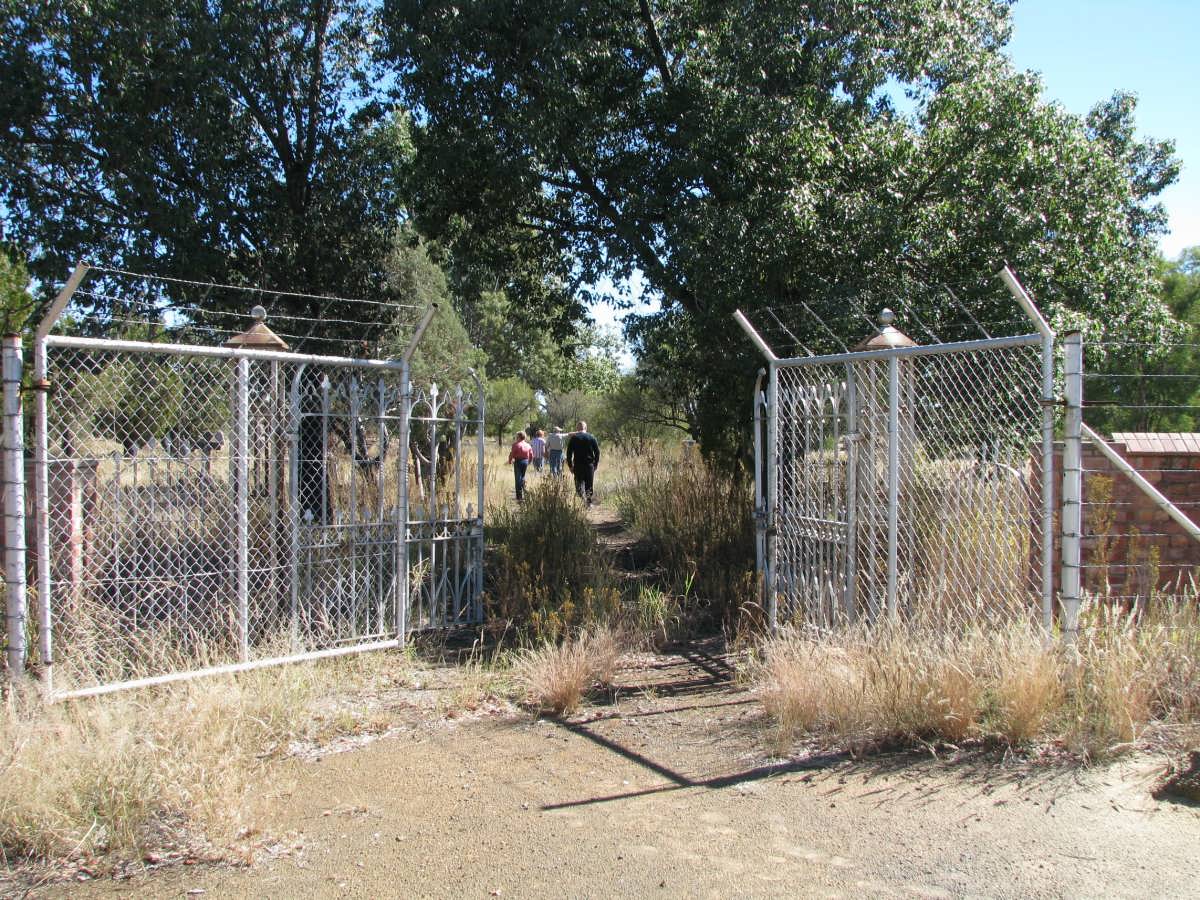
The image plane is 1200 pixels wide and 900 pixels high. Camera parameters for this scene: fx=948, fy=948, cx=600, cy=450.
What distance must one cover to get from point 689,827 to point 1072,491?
2.59 m

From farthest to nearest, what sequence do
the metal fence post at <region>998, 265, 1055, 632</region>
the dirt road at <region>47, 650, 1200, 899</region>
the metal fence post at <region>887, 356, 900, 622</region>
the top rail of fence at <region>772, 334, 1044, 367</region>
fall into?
the metal fence post at <region>887, 356, 900, 622</region>, the top rail of fence at <region>772, 334, 1044, 367</region>, the metal fence post at <region>998, 265, 1055, 632</region>, the dirt road at <region>47, 650, 1200, 899</region>

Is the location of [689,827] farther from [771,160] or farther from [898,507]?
[771,160]

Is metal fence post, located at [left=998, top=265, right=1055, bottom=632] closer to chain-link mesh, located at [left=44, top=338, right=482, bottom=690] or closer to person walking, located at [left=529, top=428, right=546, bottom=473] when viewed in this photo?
chain-link mesh, located at [left=44, top=338, right=482, bottom=690]

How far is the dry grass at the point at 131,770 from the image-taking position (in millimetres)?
3584

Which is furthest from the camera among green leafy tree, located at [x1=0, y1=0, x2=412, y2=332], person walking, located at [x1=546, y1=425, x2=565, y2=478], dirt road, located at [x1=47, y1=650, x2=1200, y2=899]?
person walking, located at [x1=546, y1=425, x2=565, y2=478]

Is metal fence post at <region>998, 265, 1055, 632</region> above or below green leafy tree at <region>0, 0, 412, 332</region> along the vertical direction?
below

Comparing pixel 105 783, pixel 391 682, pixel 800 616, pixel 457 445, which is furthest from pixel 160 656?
pixel 800 616

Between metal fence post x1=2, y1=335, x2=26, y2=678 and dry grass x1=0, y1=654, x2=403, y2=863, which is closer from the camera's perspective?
dry grass x1=0, y1=654, x2=403, y2=863

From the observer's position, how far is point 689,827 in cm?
388

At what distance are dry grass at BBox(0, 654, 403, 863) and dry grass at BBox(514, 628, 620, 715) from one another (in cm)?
137

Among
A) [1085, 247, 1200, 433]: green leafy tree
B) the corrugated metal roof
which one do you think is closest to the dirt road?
the corrugated metal roof

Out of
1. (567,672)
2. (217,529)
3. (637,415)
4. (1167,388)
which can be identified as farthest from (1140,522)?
(1167,388)

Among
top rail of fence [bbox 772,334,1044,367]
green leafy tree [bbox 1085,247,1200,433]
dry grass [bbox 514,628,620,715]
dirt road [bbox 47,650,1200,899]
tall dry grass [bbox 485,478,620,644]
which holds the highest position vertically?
green leafy tree [bbox 1085,247,1200,433]

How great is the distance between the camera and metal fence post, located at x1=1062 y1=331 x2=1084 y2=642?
473 cm
